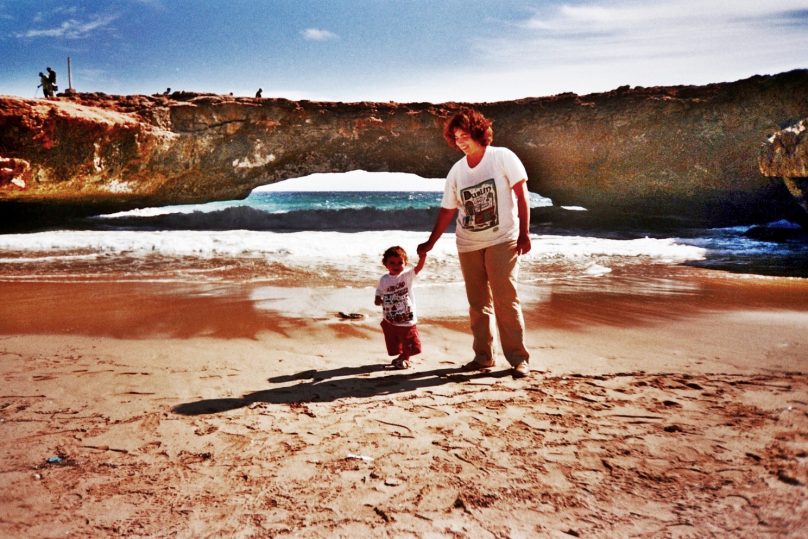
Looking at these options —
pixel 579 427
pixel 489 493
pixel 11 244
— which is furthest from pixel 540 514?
pixel 11 244

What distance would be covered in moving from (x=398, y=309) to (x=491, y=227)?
35.3 inches

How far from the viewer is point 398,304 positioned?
3.73 m

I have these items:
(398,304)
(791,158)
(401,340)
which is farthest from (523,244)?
(791,158)

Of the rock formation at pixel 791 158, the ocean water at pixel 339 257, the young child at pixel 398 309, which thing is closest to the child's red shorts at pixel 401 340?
the young child at pixel 398 309

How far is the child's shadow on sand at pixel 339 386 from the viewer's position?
2.83 metres

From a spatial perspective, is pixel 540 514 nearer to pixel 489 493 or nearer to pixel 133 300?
pixel 489 493

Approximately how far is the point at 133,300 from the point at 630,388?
203 inches

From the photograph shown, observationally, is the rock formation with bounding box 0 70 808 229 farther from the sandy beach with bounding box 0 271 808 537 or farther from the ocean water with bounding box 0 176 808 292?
the sandy beach with bounding box 0 271 808 537

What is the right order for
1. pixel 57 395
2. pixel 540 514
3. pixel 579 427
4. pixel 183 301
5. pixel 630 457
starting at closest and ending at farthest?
1. pixel 540 514
2. pixel 630 457
3. pixel 579 427
4. pixel 57 395
5. pixel 183 301

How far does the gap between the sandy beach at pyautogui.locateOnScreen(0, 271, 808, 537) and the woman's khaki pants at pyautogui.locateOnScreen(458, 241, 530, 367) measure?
0.65 feet

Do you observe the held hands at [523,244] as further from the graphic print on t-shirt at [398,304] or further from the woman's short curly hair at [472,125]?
the graphic print on t-shirt at [398,304]

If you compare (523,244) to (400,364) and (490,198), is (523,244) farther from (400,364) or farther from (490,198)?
(400,364)

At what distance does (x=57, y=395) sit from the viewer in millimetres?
2881

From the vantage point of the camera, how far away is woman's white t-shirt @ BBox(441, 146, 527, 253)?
3.47 metres
